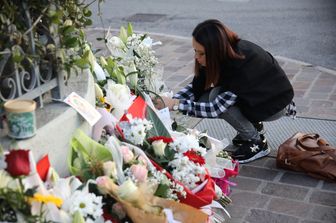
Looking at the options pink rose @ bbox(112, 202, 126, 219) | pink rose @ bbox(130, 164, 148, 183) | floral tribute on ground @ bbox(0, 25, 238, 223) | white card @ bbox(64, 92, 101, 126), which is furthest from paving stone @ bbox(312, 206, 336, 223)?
white card @ bbox(64, 92, 101, 126)

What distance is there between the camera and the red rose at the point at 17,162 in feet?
6.92

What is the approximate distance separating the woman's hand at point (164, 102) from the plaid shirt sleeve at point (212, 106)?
0.06 m

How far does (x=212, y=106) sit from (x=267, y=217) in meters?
0.93

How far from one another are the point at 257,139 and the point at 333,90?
172cm

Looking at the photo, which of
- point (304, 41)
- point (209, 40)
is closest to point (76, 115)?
point (209, 40)

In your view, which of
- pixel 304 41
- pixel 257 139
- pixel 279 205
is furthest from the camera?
pixel 304 41

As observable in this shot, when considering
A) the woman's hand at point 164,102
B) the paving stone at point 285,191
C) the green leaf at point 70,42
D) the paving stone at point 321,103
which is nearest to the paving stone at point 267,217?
the paving stone at point 285,191

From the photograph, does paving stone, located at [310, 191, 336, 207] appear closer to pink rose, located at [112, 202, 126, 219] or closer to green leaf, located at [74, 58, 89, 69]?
pink rose, located at [112, 202, 126, 219]

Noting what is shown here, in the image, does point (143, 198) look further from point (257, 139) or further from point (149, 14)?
point (149, 14)

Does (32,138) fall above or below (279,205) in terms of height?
above

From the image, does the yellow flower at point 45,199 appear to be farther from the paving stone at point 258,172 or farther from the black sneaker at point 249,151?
the black sneaker at point 249,151

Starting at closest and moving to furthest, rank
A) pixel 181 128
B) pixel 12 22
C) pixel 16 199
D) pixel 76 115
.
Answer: pixel 16 199 → pixel 12 22 → pixel 76 115 → pixel 181 128

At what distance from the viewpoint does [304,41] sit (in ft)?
24.1

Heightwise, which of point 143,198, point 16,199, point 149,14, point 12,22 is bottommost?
point 149,14
